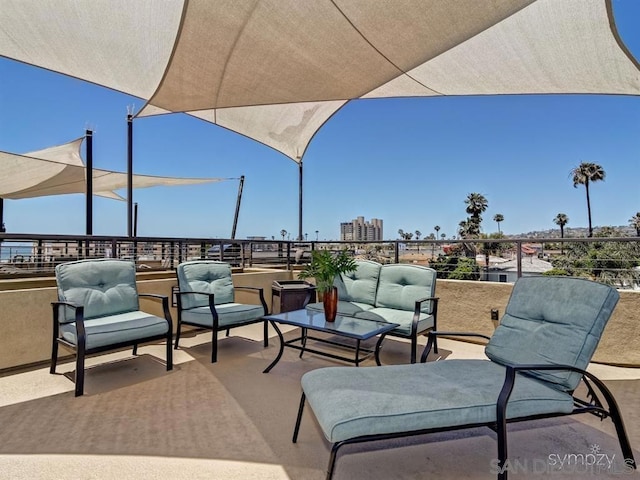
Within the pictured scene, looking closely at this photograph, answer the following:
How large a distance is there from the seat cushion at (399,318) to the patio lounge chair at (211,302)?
3.66ft

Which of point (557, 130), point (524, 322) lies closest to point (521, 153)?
point (557, 130)

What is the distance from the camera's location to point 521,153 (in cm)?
2083

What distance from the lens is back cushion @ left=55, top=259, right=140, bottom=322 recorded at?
10.4 feet

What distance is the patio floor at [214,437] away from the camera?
1.82m

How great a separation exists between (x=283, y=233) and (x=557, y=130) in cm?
2703

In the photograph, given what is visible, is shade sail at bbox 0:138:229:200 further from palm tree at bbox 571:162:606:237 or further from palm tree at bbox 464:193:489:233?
palm tree at bbox 571:162:606:237

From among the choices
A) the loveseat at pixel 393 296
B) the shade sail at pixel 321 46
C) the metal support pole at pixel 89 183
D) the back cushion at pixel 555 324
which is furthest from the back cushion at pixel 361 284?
the metal support pole at pixel 89 183

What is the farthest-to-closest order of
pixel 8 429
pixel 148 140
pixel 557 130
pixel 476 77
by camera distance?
pixel 557 130, pixel 148 140, pixel 476 77, pixel 8 429

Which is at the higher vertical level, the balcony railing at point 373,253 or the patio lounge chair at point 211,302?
the balcony railing at point 373,253

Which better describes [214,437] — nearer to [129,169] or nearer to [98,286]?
[98,286]

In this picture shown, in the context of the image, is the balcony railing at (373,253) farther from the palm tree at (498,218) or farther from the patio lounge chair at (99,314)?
the palm tree at (498,218)

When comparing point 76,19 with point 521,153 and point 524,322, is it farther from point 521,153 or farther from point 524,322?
point 521,153

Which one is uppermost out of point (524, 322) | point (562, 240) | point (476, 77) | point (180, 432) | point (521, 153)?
point (521, 153)

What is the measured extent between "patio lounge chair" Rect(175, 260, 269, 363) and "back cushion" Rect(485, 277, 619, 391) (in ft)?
7.15
